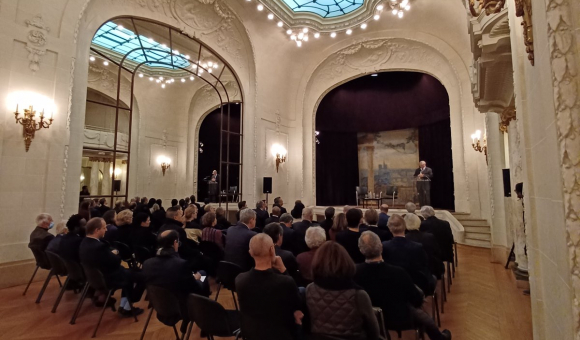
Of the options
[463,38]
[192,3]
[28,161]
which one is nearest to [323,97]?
[463,38]

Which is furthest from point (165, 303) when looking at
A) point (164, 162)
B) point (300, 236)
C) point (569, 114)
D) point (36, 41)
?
point (164, 162)

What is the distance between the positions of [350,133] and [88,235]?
12.5 metres

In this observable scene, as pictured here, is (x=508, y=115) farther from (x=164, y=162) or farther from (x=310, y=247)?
(x=164, y=162)

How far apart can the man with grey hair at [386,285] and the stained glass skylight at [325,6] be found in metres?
9.20

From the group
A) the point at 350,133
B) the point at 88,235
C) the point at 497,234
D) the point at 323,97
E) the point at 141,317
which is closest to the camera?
the point at 88,235

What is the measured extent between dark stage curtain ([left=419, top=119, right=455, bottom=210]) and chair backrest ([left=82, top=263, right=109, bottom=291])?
37.5 feet

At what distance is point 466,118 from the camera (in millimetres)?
9469

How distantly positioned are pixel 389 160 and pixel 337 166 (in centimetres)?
242

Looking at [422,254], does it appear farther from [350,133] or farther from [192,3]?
[350,133]

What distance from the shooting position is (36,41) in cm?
522

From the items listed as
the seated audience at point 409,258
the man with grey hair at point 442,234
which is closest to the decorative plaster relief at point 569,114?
the seated audience at point 409,258

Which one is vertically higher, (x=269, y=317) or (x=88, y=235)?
(x=88, y=235)

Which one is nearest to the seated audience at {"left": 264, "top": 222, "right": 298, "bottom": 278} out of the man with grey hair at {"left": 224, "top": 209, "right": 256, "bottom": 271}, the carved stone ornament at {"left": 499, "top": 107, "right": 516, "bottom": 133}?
the man with grey hair at {"left": 224, "top": 209, "right": 256, "bottom": 271}

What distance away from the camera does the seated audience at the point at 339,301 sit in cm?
175
